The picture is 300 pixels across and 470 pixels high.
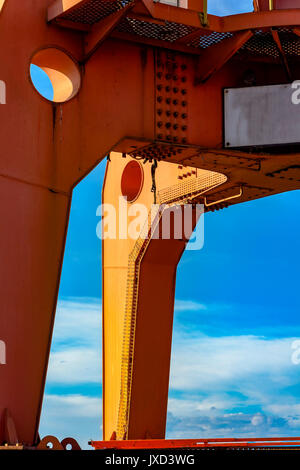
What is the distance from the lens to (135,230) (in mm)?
23859

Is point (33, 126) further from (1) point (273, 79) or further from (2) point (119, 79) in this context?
(1) point (273, 79)

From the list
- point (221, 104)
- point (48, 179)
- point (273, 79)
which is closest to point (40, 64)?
point (48, 179)

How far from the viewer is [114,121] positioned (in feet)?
56.7

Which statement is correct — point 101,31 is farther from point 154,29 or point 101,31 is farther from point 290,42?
point 290,42

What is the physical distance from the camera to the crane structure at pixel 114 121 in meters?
15.2

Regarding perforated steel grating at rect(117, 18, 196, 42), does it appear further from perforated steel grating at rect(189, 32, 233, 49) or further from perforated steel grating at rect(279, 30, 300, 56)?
perforated steel grating at rect(279, 30, 300, 56)

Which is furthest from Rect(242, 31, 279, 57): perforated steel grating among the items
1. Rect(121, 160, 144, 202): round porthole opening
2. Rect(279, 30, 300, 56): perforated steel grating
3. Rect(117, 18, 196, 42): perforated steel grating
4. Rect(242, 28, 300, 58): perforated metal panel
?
Rect(121, 160, 144, 202): round porthole opening

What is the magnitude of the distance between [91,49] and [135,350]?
9.31m

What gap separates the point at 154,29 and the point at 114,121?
6.80 ft

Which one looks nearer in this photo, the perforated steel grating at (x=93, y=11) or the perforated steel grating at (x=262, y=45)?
the perforated steel grating at (x=93, y=11)

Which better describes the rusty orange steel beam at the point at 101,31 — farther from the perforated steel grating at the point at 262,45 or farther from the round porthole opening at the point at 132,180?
the round porthole opening at the point at 132,180

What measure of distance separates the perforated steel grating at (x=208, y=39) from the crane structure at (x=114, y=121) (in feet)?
0.14

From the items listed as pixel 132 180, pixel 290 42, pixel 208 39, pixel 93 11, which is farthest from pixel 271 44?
pixel 132 180

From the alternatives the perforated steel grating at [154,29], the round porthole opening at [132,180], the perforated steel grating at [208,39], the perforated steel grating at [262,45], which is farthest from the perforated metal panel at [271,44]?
the round porthole opening at [132,180]
